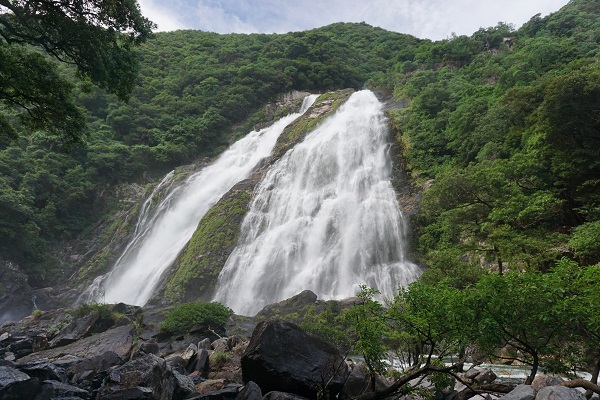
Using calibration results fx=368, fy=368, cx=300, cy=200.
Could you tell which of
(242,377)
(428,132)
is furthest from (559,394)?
(428,132)

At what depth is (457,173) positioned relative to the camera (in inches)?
549

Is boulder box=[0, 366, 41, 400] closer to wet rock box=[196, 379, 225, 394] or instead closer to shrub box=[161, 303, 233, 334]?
wet rock box=[196, 379, 225, 394]

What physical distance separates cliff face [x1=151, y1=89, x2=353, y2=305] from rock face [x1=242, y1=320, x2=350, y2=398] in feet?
50.8

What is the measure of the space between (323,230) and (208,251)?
25.1ft

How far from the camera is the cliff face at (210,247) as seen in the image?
2192 centimetres

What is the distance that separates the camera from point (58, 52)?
8.02m

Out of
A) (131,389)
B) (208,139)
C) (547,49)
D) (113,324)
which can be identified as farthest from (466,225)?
(208,139)

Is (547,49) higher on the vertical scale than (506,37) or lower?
lower

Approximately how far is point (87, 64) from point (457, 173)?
1229 centimetres

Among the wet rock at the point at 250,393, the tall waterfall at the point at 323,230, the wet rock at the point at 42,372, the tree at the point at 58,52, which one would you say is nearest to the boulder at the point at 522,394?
the wet rock at the point at 250,393

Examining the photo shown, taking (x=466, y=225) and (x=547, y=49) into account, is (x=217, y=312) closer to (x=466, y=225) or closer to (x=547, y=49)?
(x=466, y=225)

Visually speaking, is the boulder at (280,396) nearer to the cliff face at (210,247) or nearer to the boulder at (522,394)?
the boulder at (522,394)

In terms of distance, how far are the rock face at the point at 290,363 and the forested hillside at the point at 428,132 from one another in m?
5.41

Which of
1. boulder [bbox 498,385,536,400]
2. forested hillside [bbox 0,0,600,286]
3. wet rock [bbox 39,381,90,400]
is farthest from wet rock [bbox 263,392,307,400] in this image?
forested hillside [bbox 0,0,600,286]
